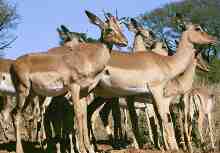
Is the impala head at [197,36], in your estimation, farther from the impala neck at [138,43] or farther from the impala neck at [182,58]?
the impala neck at [138,43]

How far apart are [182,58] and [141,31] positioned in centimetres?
283

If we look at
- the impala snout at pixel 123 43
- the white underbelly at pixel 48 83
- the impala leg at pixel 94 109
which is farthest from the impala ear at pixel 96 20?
the impala leg at pixel 94 109

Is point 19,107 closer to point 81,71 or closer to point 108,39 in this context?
point 81,71

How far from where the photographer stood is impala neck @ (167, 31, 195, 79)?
11963 millimetres

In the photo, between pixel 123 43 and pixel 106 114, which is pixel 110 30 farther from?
pixel 106 114

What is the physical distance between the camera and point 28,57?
10555mm

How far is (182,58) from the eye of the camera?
12.2 metres

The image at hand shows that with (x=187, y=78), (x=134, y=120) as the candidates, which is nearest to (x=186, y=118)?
(x=187, y=78)

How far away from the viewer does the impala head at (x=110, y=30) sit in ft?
34.6

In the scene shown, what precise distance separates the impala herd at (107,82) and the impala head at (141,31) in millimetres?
1675

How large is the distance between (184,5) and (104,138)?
841 inches

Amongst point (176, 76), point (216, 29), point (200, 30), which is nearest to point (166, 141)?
point (176, 76)

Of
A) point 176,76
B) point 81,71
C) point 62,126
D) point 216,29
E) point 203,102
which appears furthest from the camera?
point 216,29

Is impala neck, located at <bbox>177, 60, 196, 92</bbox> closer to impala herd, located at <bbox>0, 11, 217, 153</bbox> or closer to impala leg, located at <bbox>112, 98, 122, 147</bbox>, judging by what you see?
impala herd, located at <bbox>0, 11, 217, 153</bbox>
